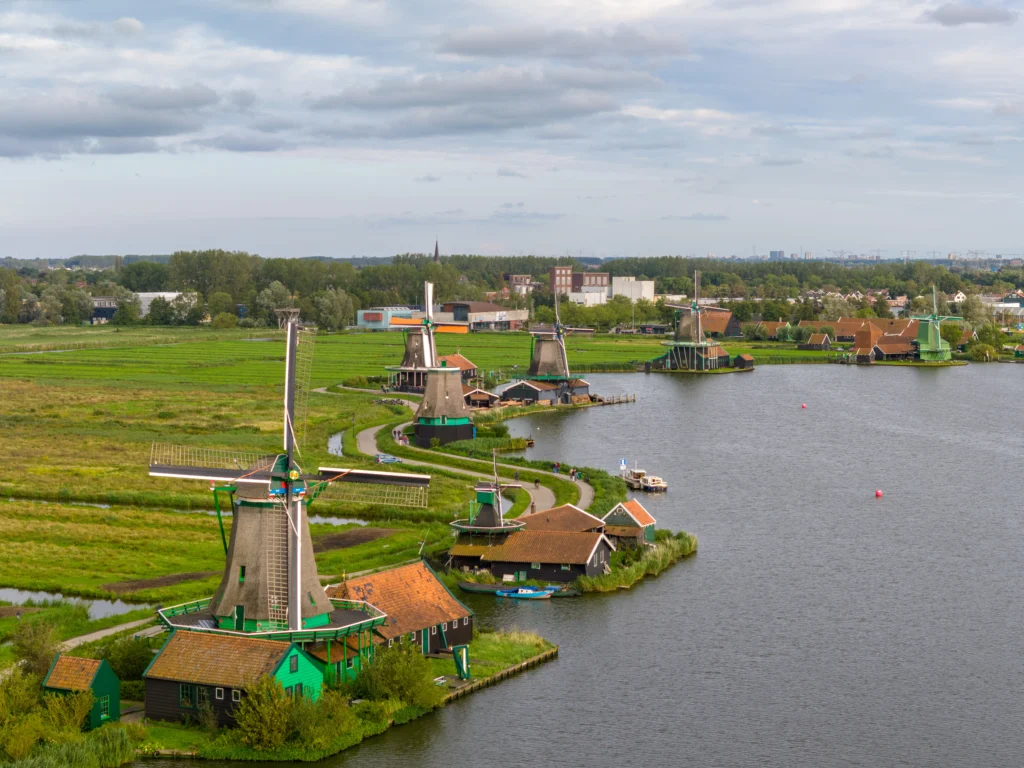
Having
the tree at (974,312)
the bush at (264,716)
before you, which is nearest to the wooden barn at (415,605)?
the bush at (264,716)

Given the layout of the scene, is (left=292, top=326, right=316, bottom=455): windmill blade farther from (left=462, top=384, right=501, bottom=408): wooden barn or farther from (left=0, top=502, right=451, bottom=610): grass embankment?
(left=462, top=384, right=501, bottom=408): wooden barn

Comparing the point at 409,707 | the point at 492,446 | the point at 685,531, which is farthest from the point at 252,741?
the point at 492,446

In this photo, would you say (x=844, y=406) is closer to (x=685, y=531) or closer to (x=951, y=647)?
(x=685, y=531)

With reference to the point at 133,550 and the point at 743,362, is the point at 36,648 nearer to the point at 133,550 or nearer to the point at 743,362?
the point at 133,550

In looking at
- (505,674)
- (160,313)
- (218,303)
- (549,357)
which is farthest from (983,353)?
(505,674)

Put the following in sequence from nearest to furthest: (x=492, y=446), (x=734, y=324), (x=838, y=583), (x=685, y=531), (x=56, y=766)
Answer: (x=56, y=766)
(x=838, y=583)
(x=685, y=531)
(x=492, y=446)
(x=734, y=324)

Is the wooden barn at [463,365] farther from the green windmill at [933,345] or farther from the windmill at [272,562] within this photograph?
the windmill at [272,562]
